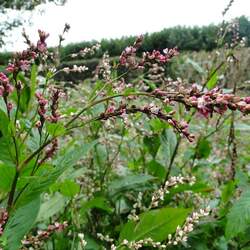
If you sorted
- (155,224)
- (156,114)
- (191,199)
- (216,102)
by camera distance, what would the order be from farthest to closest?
(191,199) → (155,224) → (156,114) → (216,102)

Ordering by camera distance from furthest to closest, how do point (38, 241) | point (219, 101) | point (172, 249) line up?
point (172, 249) → point (38, 241) → point (219, 101)

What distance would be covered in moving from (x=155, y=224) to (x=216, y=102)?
607 millimetres

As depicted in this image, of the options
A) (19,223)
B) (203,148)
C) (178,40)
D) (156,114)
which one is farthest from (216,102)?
(178,40)

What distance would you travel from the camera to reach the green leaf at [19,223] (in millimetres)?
1208

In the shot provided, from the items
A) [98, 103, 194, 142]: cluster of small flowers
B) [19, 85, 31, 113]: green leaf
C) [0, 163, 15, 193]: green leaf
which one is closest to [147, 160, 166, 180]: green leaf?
[19, 85, 31, 113]: green leaf

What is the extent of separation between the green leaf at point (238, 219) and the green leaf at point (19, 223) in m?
0.64

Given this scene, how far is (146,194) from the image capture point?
2150 mm

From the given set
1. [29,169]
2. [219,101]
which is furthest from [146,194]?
[219,101]

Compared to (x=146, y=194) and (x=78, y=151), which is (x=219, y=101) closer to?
(x=78, y=151)

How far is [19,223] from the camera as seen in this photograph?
1.25 meters

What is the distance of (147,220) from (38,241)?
28 cm

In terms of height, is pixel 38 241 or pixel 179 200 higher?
pixel 38 241

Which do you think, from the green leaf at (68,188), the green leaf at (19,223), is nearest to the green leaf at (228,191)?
the green leaf at (68,188)

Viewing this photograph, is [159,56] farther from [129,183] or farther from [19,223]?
[129,183]
